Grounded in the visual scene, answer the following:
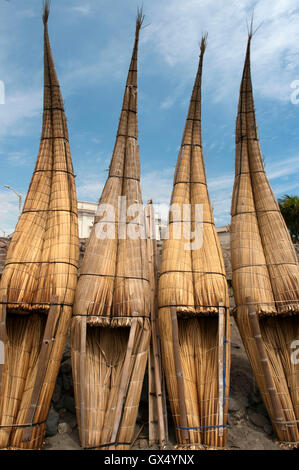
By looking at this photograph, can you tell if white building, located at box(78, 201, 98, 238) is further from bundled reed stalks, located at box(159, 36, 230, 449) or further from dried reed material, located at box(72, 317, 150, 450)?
dried reed material, located at box(72, 317, 150, 450)

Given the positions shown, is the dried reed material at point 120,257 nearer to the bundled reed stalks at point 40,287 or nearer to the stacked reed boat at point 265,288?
the bundled reed stalks at point 40,287

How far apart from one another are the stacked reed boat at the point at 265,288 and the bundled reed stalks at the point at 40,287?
3.44 metres

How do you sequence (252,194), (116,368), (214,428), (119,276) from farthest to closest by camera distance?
(252,194), (119,276), (116,368), (214,428)

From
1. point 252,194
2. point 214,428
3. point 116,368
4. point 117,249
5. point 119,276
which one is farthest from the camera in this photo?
point 252,194

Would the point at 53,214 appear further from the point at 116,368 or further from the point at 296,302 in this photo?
the point at 296,302

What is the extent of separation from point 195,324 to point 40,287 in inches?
120

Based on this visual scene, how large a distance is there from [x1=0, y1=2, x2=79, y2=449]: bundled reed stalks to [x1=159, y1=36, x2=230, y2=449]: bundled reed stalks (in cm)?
195

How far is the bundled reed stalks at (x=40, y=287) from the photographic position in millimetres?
5805

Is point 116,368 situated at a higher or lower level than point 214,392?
higher

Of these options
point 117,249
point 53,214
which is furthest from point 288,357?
point 53,214

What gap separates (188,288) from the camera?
6801mm

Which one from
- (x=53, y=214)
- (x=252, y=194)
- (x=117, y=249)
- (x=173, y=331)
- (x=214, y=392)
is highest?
(x=252, y=194)

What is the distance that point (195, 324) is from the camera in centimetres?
691

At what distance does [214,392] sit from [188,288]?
74.2 inches
